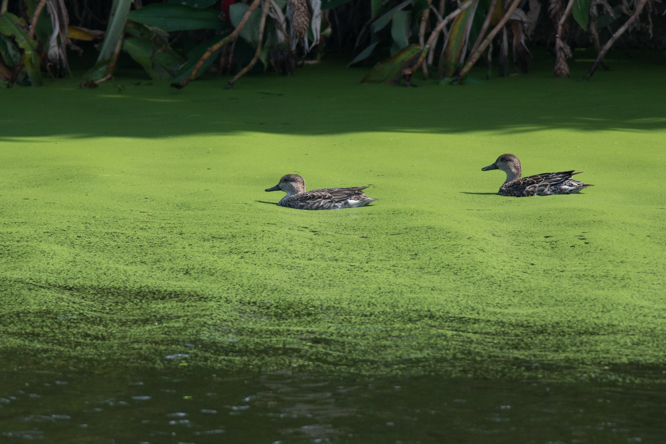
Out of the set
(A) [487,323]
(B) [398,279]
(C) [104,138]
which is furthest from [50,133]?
(A) [487,323]

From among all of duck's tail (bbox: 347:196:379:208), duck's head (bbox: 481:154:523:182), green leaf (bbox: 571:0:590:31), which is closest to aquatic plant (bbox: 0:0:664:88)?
green leaf (bbox: 571:0:590:31)

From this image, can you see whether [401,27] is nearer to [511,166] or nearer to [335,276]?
[511,166]

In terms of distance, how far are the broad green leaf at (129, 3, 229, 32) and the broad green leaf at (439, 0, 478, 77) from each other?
2.33 metres

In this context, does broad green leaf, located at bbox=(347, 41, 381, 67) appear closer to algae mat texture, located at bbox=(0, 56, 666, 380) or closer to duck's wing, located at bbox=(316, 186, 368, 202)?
algae mat texture, located at bbox=(0, 56, 666, 380)

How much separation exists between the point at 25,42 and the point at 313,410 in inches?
280

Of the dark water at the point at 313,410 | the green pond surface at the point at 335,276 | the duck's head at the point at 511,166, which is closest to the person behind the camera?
the dark water at the point at 313,410

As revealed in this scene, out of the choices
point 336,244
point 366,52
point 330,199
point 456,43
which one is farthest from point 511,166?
point 366,52

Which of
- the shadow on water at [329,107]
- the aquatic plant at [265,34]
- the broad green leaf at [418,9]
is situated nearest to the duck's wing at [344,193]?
the shadow on water at [329,107]

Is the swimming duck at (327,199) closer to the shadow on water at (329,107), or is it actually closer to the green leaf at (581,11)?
the shadow on water at (329,107)

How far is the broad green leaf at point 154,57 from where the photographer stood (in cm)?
874

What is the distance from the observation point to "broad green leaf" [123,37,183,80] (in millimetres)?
8742

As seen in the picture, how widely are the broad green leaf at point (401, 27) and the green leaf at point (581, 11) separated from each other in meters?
1.67

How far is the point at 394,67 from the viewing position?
8.62m

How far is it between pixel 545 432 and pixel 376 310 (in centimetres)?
107
